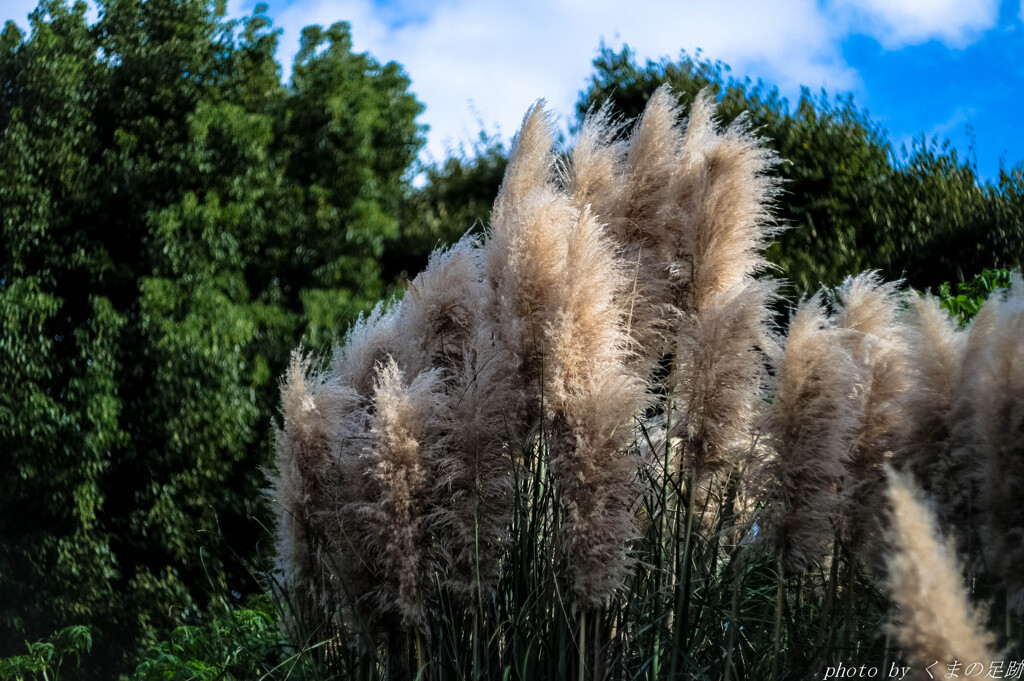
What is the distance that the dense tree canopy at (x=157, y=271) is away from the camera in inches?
345

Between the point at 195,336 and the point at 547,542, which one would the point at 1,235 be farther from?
the point at 547,542

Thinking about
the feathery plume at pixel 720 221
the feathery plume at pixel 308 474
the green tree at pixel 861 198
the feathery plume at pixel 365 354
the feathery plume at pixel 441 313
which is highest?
the green tree at pixel 861 198

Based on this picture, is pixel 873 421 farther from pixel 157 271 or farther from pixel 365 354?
pixel 157 271

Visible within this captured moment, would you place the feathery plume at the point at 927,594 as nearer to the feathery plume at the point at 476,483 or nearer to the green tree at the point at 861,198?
the feathery plume at the point at 476,483

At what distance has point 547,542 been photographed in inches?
99.0

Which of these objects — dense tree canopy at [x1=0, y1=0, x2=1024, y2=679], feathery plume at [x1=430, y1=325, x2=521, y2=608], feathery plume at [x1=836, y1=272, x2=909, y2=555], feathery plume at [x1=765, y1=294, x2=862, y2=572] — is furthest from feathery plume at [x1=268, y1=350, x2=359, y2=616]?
dense tree canopy at [x1=0, y1=0, x2=1024, y2=679]

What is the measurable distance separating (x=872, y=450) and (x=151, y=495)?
7788 mm

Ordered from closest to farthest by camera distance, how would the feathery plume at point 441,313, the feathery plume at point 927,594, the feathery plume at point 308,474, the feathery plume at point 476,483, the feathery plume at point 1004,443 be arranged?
the feathery plume at point 927,594 < the feathery plume at point 1004,443 < the feathery plume at point 476,483 < the feathery plume at point 308,474 < the feathery plume at point 441,313

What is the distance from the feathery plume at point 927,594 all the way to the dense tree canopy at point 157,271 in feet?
23.6

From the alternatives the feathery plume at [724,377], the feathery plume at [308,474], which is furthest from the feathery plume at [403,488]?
the feathery plume at [724,377]

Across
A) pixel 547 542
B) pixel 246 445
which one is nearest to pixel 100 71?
pixel 246 445

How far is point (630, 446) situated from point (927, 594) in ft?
3.76

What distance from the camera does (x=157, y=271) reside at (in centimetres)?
933

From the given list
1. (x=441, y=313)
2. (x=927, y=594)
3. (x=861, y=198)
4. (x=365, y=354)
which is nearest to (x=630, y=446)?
(x=441, y=313)
